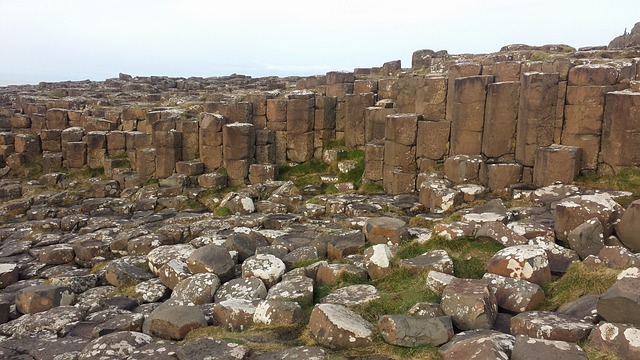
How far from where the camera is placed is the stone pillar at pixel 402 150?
14062 millimetres

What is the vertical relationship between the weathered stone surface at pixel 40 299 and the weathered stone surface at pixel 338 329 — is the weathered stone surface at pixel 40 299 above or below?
below

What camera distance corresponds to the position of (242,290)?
303 inches

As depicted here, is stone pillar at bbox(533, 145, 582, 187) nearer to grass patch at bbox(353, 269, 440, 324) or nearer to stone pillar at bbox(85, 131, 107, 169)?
grass patch at bbox(353, 269, 440, 324)

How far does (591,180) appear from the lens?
11.4m

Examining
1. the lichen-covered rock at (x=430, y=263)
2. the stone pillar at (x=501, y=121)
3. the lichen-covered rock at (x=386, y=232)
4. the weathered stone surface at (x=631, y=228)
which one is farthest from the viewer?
the stone pillar at (x=501, y=121)

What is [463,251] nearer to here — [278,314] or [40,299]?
[278,314]

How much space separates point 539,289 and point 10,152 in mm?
20945

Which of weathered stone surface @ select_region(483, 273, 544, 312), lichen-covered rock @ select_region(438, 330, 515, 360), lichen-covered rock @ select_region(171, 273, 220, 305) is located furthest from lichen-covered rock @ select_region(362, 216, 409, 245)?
lichen-covered rock @ select_region(438, 330, 515, 360)

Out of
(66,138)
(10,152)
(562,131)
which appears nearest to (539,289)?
(562,131)

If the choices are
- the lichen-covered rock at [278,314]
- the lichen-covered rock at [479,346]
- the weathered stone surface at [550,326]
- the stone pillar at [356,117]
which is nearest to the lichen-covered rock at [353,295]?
the lichen-covered rock at [278,314]

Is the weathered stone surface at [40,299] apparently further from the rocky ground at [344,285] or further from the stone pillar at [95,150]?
the stone pillar at [95,150]

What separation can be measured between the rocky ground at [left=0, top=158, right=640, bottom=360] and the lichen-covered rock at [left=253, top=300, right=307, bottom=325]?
0.06 ft

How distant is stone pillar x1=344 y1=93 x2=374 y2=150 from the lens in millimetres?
16641

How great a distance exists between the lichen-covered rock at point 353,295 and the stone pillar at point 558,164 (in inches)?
258
